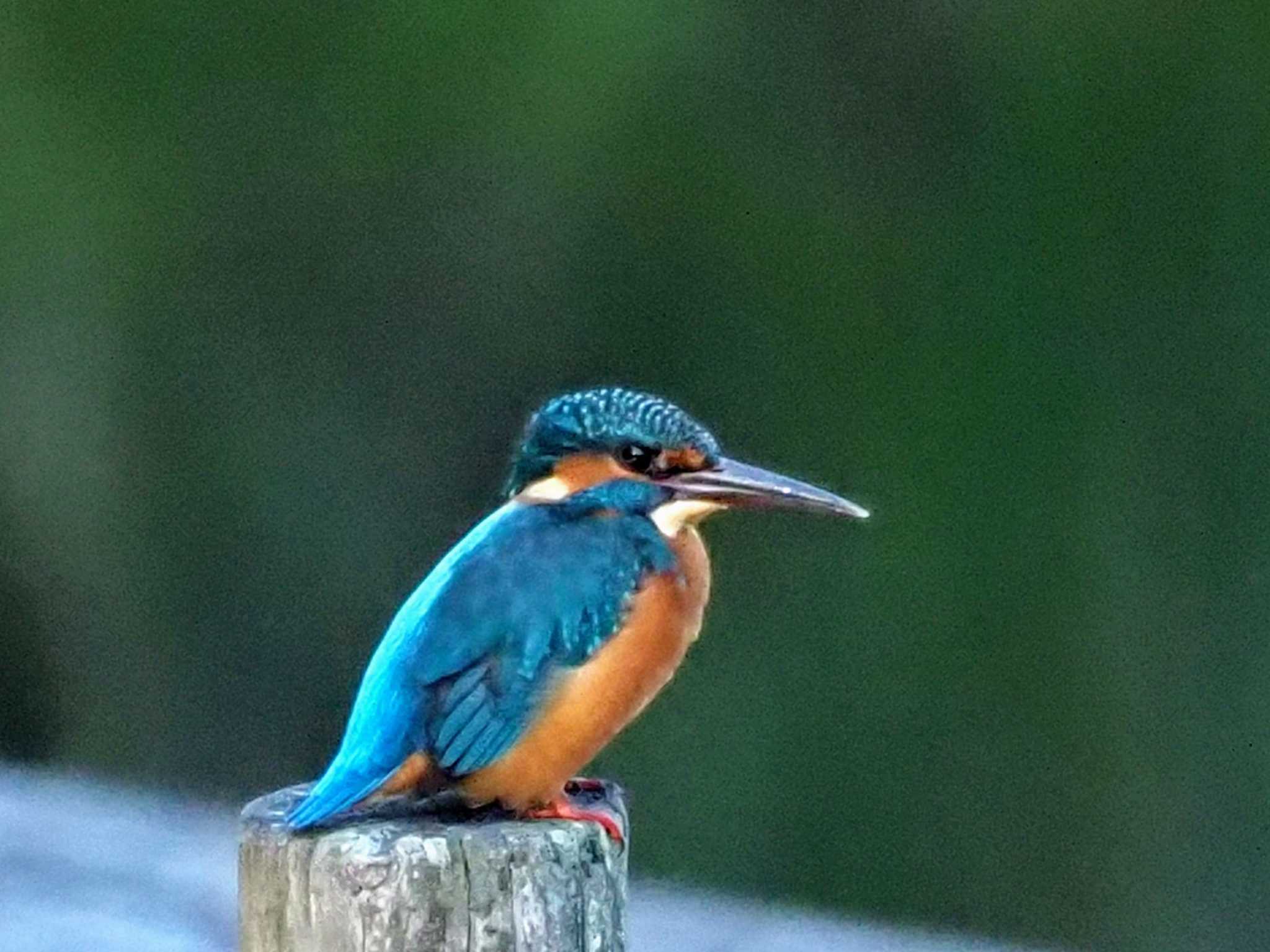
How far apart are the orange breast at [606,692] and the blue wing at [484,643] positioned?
0.05ft

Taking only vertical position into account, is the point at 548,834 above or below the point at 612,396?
below

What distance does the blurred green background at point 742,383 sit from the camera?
4.91 meters

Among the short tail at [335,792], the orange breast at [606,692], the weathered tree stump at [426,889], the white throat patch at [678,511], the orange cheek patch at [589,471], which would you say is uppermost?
the orange cheek patch at [589,471]

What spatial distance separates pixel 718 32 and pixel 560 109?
38 centimetres

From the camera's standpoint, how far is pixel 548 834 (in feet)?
5.72

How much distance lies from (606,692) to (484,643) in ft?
0.45

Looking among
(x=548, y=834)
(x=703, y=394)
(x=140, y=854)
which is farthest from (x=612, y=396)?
(x=703, y=394)

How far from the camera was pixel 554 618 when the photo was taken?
1993mm

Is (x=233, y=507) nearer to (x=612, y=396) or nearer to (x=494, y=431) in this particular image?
(x=494, y=431)

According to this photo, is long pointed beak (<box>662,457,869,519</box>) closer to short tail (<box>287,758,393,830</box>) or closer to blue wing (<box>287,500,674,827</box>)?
blue wing (<box>287,500,674,827</box>)

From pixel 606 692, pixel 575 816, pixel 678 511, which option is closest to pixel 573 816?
pixel 575 816

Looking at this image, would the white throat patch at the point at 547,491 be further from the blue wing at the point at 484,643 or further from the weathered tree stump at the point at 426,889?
the weathered tree stump at the point at 426,889

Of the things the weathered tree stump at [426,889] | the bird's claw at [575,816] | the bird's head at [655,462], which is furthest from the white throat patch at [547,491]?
the weathered tree stump at [426,889]

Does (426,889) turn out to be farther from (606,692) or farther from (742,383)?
(742,383)
